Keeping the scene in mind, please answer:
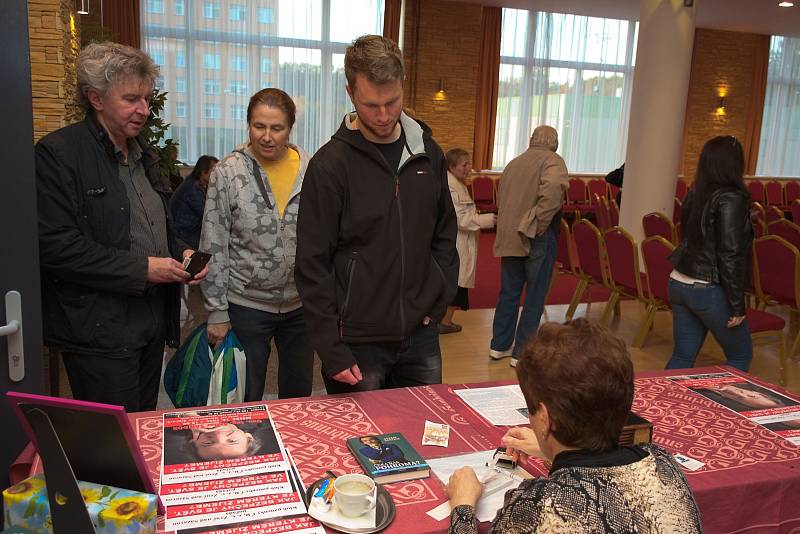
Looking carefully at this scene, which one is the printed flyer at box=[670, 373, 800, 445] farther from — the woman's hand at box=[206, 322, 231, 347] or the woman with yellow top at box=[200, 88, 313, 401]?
the woman's hand at box=[206, 322, 231, 347]

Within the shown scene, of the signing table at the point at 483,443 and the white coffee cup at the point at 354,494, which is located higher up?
the white coffee cup at the point at 354,494

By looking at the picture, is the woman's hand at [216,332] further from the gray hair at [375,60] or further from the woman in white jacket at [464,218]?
the woman in white jacket at [464,218]

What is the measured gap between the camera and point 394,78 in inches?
69.6

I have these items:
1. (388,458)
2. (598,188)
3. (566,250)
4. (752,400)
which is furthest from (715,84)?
(388,458)

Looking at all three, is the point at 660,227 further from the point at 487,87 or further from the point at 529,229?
the point at 487,87

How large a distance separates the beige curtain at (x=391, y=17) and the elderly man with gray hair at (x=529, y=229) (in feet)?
23.6

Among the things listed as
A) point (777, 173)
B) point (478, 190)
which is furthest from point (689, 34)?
point (777, 173)

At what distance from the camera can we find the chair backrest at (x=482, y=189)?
11344 millimetres

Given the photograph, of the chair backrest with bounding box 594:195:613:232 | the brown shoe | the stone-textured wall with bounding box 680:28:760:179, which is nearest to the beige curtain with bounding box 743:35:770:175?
the stone-textured wall with bounding box 680:28:760:179

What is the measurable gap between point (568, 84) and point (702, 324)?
9836mm

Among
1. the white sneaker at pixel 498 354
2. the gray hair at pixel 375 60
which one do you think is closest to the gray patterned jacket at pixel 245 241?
the gray hair at pixel 375 60

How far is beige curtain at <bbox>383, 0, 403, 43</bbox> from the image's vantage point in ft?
35.5

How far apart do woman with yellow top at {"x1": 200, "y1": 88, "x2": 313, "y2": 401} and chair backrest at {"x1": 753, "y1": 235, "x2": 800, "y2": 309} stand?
3.37 metres

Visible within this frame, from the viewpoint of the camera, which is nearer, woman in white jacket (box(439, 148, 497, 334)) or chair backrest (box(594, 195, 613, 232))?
woman in white jacket (box(439, 148, 497, 334))
